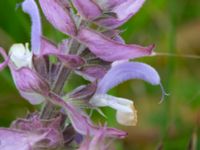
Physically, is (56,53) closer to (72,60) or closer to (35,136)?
(72,60)

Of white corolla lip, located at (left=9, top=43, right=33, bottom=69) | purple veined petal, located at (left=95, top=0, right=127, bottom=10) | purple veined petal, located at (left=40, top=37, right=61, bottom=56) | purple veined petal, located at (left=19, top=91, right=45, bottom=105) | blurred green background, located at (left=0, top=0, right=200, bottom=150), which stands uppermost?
purple veined petal, located at (left=95, top=0, right=127, bottom=10)

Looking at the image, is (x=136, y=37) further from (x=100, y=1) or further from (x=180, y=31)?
(x=100, y=1)

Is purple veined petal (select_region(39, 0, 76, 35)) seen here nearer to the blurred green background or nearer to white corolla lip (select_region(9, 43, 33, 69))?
white corolla lip (select_region(9, 43, 33, 69))

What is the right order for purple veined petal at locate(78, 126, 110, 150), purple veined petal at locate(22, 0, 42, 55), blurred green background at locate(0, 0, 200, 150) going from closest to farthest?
purple veined petal at locate(78, 126, 110, 150) → purple veined petal at locate(22, 0, 42, 55) → blurred green background at locate(0, 0, 200, 150)

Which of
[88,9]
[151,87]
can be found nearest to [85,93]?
[88,9]

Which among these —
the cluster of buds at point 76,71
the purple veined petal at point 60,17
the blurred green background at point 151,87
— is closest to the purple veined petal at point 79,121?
the cluster of buds at point 76,71

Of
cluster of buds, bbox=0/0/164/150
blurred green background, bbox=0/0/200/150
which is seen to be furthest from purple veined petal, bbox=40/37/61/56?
blurred green background, bbox=0/0/200/150
